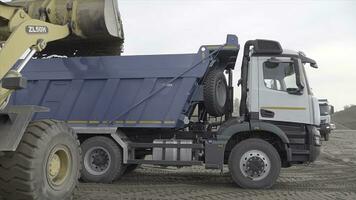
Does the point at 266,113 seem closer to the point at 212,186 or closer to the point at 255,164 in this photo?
the point at 255,164

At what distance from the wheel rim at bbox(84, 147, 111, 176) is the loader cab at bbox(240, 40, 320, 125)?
10.1 ft

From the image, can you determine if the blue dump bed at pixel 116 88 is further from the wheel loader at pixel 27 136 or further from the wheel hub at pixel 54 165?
the wheel hub at pixel 54 165

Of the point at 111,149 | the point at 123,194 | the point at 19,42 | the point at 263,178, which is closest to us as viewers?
the point at 19,42

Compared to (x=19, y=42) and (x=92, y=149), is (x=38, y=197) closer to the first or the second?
(x=19, y=42)

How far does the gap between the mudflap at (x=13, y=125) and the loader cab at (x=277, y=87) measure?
16.7 ft

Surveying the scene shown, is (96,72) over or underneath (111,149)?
over

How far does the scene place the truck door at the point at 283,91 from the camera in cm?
959

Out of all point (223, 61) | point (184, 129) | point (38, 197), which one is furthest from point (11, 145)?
point (223, 61)

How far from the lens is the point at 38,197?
5.72 meters

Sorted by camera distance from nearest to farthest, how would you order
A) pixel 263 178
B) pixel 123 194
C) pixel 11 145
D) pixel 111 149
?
pixel 11 145
pixel 123 194
pixel 263 178
pixel 111 149

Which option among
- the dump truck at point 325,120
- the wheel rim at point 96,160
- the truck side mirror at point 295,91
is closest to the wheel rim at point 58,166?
the wheel rim at point 96,160

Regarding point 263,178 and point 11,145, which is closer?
point 11,145

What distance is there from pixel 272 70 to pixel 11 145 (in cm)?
585

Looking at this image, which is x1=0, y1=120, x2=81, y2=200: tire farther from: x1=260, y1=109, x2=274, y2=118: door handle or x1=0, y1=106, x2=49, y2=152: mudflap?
x1=260, y1=109, x2=274, y2=118: door handle
